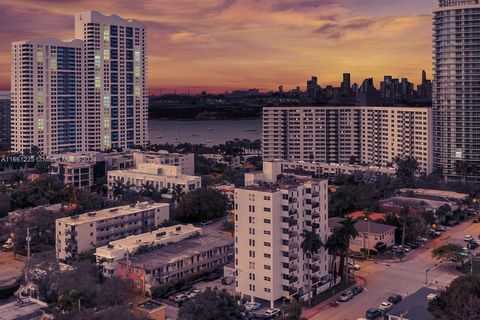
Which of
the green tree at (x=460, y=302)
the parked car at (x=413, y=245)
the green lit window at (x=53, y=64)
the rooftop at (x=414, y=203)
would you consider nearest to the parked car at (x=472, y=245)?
the parked car at (x=413, y=245)

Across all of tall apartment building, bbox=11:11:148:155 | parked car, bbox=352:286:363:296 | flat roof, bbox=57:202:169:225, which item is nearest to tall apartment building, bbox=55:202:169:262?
flat roof, bbox=57:202:169:225

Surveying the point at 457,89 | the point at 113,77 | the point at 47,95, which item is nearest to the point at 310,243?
the point at 457,89

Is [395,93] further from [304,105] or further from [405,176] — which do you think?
[405,176]

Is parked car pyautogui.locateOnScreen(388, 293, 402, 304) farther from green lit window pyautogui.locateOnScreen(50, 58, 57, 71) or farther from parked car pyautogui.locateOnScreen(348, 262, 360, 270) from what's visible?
green lit window pyautogui.locateOnScreen(50, 58, 57, 71)

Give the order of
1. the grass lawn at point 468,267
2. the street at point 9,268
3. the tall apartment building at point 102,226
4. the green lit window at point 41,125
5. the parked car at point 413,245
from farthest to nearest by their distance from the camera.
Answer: the green lit window at point 41,125, the parked car at point 413,245, the tall apartment building at point 102,226, the street at point 9,268, the grass lawn at point 468,267

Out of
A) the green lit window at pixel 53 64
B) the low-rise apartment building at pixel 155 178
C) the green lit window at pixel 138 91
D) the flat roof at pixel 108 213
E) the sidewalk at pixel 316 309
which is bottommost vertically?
the sidewalk at pixel 316 309

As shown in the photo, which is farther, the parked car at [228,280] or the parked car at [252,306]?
the parked car at [228,280]

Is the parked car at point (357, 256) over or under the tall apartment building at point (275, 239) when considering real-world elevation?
under

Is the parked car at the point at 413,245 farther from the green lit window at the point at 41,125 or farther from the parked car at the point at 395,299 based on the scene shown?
the green lit window at the point at 41,125
